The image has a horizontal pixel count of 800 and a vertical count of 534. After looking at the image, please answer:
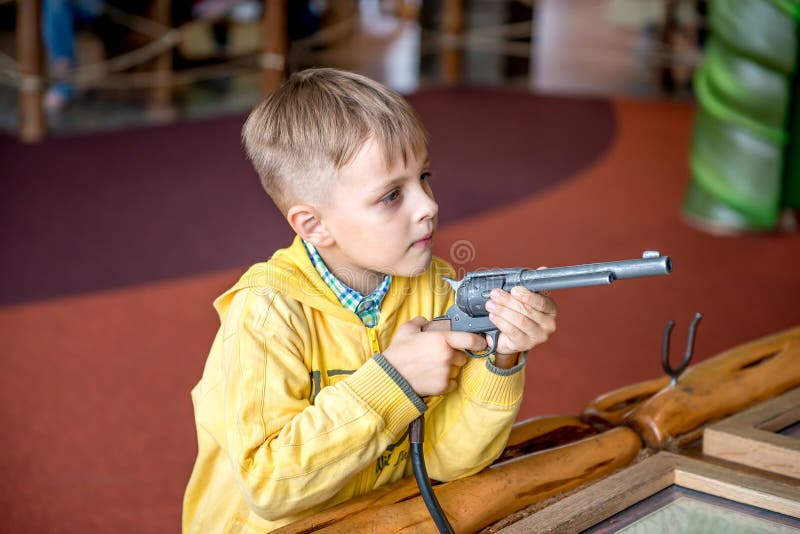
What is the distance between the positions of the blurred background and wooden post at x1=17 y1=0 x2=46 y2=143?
0.01 m

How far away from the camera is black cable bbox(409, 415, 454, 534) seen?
3.01ft

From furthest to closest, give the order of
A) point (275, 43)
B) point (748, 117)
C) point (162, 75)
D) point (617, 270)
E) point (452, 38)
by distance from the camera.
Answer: point (452, 38) < point (162, 75) < point (275, 43) < point (748, 117) < point (617, 270)

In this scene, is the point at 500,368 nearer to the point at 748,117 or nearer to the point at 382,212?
the point at 382,212

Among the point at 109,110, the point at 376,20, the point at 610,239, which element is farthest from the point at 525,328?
the point at 376,20

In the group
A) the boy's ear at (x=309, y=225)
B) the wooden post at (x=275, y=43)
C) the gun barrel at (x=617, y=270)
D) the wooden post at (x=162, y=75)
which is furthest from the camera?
the wooden post at (x=162, y=75)

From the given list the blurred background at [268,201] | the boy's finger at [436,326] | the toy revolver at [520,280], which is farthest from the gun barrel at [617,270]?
the blurred background at [268,201]

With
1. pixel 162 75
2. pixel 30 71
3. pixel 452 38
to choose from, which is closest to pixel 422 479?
pixel 30 71

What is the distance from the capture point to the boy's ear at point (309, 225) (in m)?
1.06

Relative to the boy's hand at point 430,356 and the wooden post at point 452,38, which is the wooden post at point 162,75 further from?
the boy's hand at point 430,356

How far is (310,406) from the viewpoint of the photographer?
983 millimetres

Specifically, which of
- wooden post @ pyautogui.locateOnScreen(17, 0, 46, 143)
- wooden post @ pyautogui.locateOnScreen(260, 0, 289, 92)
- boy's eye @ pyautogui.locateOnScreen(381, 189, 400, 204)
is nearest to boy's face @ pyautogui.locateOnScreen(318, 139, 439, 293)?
boy's eye @ pyautogui.locateOnScreen(381, 189, 400, 204)

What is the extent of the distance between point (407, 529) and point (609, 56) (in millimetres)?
5392

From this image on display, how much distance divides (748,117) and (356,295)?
98.2 inches

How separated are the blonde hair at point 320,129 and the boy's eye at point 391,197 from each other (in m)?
0.03
